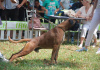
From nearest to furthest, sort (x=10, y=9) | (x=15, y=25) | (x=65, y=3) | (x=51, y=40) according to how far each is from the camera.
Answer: (x=51, y=40) < (x=15, y=25) < (x=10, y=9) < (x=65, y=3)

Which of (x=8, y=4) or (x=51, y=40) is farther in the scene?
(x=8, y=4)

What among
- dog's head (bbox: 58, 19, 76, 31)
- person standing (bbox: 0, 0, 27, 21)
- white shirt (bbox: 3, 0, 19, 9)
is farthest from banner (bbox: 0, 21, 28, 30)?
dog's head (bbox: 58, 19, 76, 31)

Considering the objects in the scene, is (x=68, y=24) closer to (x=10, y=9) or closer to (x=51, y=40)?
(x=51, y=40)

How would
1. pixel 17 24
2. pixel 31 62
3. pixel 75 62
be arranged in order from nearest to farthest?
pixel 31 62, pixel 75 62, pixel 17 24

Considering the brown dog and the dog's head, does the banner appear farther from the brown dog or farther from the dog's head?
the dog's head

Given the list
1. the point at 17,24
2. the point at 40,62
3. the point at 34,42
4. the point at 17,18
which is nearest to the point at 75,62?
the point at 40,62

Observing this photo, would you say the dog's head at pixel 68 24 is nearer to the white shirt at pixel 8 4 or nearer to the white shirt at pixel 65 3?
the white shirt at pixel 8 4

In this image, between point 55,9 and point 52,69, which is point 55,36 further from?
point 55,9

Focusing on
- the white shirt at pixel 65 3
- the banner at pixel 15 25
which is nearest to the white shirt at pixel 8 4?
the banner at pixel 15 25

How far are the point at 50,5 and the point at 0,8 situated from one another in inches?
88.5

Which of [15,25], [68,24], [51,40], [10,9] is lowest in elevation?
[15,25]

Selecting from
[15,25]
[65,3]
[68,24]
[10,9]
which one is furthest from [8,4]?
[68,24]

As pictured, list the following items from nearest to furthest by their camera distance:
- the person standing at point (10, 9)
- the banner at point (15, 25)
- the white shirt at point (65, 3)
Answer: the banner at point (15, 25) < the person standing at point (10, 9) < the white shirt at point (65, 3)

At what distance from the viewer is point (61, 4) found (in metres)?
10.2
